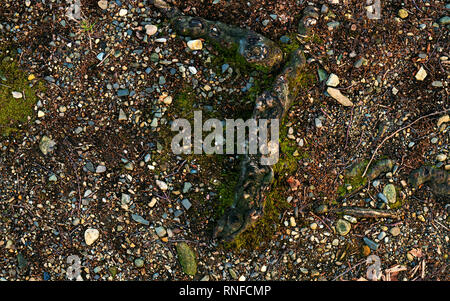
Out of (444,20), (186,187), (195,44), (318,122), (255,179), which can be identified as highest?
(444,20)

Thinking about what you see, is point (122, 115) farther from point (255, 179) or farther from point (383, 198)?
point (383, 198)

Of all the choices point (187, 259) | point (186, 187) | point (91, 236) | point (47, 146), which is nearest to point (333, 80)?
point (186, 187)

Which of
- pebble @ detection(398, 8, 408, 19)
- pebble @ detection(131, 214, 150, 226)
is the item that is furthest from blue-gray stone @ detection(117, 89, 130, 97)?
pebble @ detection(398, 8, 408, 19)

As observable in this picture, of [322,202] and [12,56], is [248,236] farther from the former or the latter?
[12,56]

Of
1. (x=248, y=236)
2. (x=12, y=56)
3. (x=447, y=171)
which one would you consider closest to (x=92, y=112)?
(x=12, y=56)

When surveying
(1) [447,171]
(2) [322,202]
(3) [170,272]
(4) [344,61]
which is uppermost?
(4) [344,61]
